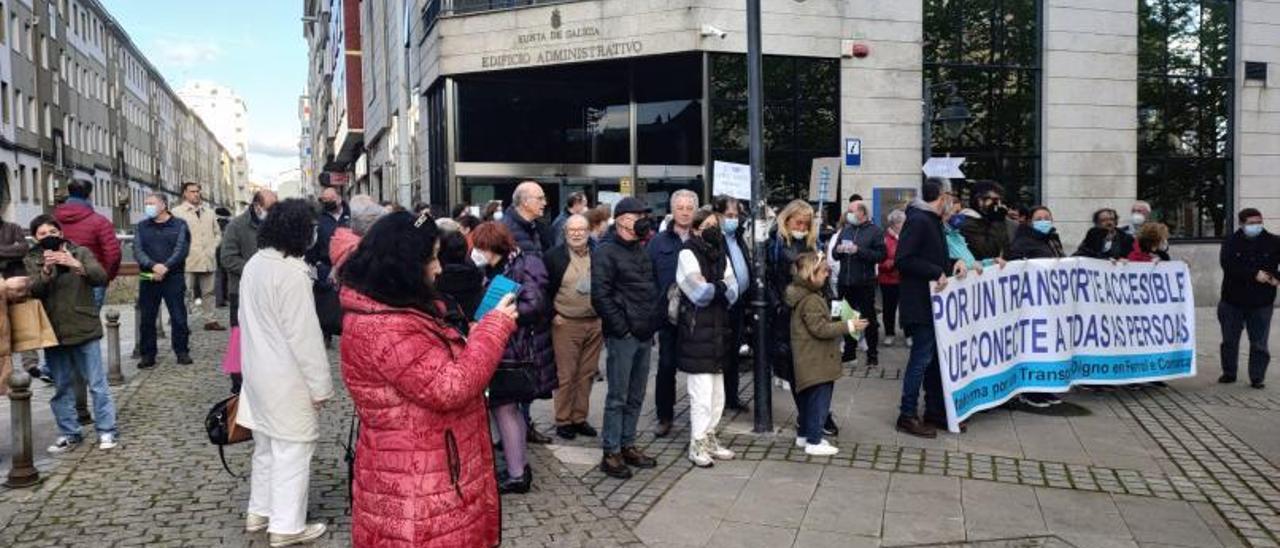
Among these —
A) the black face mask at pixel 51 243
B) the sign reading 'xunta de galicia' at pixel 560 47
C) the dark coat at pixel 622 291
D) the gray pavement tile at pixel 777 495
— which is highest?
the sign reading 'xunta de galicia' at pixel 560 47

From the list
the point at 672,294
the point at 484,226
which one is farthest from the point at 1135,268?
the point at 484,226

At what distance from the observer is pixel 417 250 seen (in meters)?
3.05

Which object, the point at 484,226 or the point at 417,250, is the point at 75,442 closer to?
the point at 484,226

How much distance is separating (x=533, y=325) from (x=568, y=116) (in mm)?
13268

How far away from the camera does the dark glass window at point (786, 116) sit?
16953 millimetres

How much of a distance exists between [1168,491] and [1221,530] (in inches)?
28.0

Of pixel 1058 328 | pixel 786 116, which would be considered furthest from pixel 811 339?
pixel 786 116

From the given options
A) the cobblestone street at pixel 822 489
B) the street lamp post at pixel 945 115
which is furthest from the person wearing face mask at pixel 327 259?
the street lamp post at pixel 945 115

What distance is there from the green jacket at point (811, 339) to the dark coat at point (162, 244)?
7.16 m

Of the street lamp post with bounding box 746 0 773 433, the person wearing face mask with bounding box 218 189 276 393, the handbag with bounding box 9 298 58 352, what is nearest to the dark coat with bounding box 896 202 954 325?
the street lamp post with bounding box 746 0 773 433

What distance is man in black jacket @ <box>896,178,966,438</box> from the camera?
716cm

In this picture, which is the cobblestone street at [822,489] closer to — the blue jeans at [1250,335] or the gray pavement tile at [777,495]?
the gray pavement tile at [777,495]

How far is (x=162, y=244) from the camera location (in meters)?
10.4

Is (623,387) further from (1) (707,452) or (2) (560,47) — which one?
(2) (560,47)
